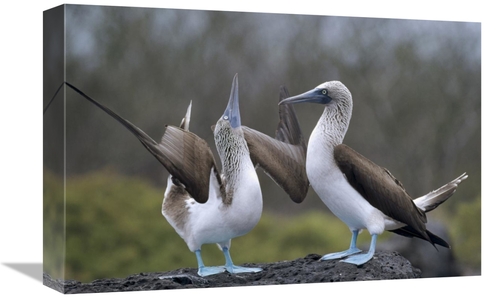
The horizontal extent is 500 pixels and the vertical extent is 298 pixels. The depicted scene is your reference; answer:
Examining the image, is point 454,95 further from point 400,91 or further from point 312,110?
point 312,110

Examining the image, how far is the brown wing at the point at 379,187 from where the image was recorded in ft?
27.7

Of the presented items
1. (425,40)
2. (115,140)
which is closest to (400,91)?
(425,40)

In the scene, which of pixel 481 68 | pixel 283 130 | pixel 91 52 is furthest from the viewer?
pixel 481 68

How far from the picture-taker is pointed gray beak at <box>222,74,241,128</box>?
831 centimetres

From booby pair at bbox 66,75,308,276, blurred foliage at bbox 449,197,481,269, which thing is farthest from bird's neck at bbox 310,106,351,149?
blurred foliage at bbox 449,197,481,269

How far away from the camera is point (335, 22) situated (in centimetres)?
880

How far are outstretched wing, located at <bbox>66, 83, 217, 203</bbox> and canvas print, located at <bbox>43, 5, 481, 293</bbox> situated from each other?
12 mm

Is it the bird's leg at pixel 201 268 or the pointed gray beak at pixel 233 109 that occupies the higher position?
the pointed gray beak at pixel 233 109

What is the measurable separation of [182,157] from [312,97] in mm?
1355

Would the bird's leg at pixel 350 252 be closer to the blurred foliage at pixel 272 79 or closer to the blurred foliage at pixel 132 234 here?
the blurred foliage at pixel 132 234

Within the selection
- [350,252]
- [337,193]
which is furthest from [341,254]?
[337,193]

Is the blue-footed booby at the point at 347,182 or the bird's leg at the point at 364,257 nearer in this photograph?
the blue-footed booby at the point at 347,182

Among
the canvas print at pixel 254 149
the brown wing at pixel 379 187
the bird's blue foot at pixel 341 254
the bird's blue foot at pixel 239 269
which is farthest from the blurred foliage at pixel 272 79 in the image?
the bird's blue foot at pixel 239 269

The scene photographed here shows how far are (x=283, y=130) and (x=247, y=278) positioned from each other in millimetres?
1414
